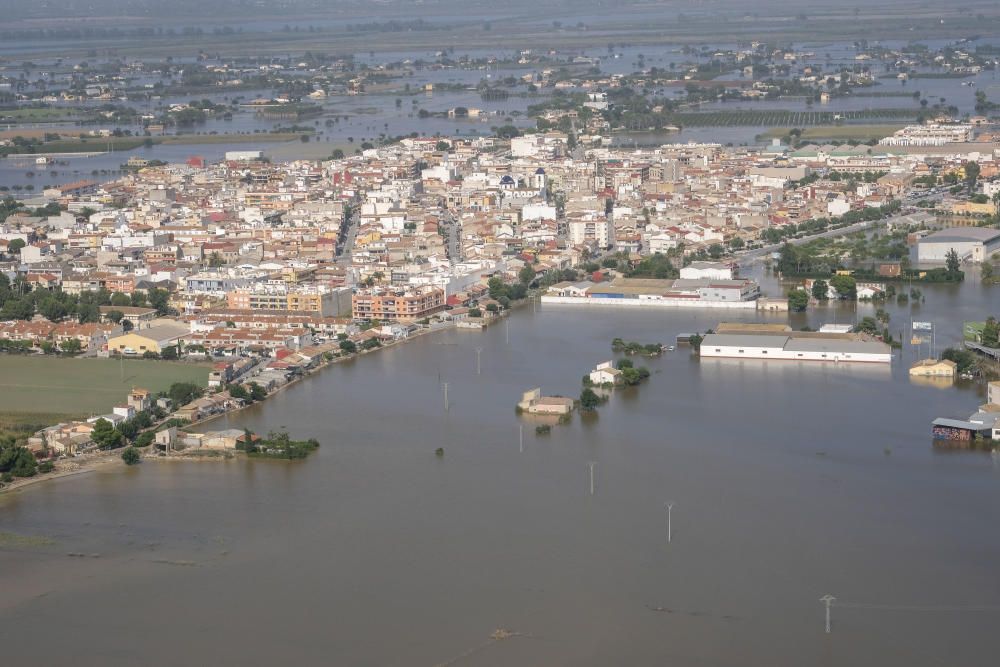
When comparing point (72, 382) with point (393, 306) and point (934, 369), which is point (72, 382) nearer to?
point (393, 306)

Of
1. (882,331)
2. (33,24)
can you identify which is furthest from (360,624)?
(33,24)

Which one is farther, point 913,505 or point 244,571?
point 913,505

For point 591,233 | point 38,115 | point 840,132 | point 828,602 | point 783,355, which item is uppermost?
point 38,115

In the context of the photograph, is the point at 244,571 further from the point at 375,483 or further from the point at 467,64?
the point at 467,64

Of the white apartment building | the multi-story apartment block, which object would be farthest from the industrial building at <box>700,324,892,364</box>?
the white apartment building

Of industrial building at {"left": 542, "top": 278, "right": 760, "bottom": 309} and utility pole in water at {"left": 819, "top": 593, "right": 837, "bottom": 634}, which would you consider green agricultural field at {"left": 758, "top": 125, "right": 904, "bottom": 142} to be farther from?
utility pole in water at {"left": 819, "top": 593, "right": 837, "bottom": 634}

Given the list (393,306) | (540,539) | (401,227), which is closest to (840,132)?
(401,227)
